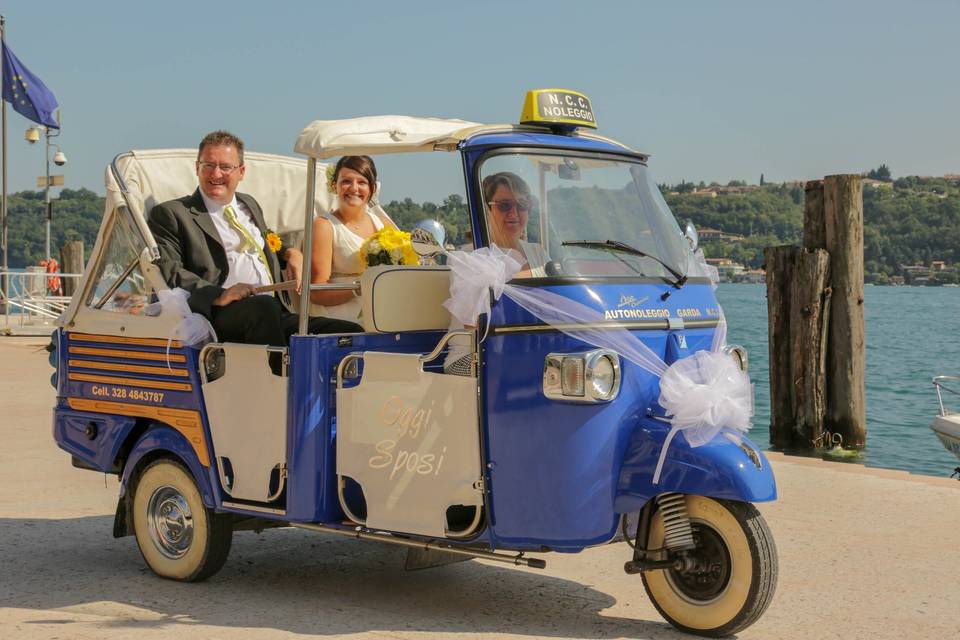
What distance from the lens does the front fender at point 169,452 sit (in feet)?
23.3

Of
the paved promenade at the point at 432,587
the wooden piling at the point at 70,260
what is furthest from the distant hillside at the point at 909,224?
the paved promenade at the point at 432,587

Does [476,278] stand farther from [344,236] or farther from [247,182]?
[247,182]

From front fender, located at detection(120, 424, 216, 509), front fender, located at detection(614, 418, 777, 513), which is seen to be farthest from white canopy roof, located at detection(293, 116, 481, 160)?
front fender, located at detection(120, 424, 216, 509)

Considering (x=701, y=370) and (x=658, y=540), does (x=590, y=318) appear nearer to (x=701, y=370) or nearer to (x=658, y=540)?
(x=701, y=370)

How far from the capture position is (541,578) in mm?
7340

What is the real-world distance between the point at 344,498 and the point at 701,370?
1.93m

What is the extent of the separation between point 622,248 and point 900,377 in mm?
41091

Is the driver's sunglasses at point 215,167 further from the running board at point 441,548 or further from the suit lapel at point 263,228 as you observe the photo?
the running board at point 441,548

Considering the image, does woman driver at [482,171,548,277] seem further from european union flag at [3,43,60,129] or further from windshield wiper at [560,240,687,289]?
european union flag at [3,43,60,129]

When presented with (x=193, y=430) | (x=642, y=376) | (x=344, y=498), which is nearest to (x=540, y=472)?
(x=642, y=376)

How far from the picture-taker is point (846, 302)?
1877 cm

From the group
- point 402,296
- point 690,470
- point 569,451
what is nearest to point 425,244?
point 402,296

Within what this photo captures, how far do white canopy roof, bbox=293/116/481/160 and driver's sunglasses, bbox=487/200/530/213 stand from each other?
0.36 meters

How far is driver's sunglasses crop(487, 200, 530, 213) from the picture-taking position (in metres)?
6.17
